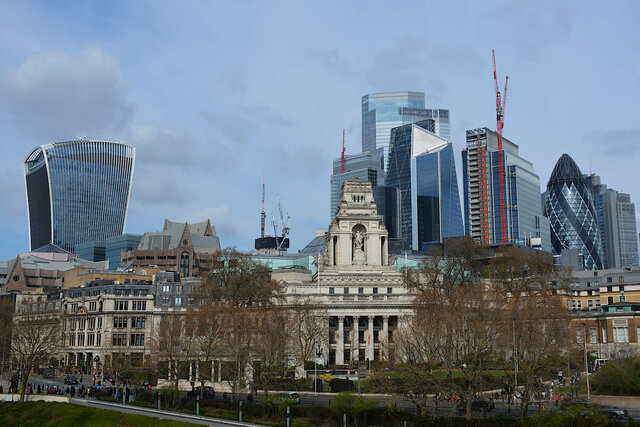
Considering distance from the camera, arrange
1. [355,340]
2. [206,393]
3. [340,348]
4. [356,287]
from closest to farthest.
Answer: [206,393], [340,348], [355,340], [356,287]

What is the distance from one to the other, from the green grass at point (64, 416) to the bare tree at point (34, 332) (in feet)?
12.8

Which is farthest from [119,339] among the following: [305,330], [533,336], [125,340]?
[533,336]

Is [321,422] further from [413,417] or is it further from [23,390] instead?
[23,390]

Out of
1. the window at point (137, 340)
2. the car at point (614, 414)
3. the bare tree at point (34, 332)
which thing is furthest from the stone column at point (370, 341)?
the car at point (614, 414)

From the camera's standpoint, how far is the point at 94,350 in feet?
531

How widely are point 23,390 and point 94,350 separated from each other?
70.6 meters

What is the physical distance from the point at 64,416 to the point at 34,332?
31.2 m

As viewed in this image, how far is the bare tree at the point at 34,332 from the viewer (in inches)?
4326

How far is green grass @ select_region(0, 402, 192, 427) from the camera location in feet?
252

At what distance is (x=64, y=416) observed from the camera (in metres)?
84.4

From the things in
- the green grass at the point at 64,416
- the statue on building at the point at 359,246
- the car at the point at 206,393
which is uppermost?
the statue on building at the point at 359,246

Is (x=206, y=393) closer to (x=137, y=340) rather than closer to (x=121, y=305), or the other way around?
(x=137, y=340)

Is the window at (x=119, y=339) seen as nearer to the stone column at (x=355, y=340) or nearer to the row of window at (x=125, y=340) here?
the row of window at (x=125, y=340)

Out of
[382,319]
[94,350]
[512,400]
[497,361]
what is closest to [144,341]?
[94,350]
